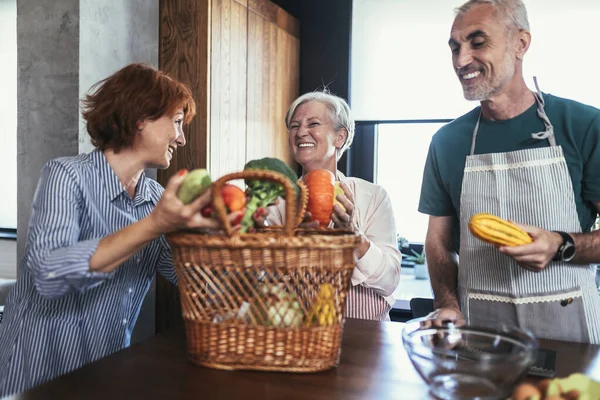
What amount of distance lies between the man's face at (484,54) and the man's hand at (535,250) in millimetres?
533

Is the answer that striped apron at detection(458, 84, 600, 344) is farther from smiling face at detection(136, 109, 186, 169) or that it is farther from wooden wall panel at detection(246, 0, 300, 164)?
wooden wall panel at detection(246, 0, 300, 164)

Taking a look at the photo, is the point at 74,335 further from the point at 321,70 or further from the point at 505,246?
the point at 321,70

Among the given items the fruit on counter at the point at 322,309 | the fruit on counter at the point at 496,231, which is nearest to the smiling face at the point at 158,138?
the fruit on counter at the point at 322,309

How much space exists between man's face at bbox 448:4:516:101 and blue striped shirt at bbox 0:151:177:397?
3.61 feet

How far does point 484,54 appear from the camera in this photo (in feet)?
6.19

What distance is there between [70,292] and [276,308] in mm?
603

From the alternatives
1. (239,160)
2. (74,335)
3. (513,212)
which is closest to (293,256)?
(74,335)

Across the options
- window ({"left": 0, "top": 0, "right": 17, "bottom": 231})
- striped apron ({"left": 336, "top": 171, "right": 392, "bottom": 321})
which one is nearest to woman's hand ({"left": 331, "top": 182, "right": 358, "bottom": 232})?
striped apron ({"left": 336, "top": 171, "right": 392, "bottom": 321})

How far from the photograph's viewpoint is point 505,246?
1485 millimetres

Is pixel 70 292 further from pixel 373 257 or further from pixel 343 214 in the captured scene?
pixel 373 257

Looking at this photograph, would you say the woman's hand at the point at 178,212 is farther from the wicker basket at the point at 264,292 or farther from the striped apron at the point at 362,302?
the striped apron at the point at 362,302

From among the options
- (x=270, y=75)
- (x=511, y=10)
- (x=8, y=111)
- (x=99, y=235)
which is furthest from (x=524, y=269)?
(x=8, y=111)

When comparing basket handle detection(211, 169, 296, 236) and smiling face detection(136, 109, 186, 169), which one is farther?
smiling face detection(136, 109, 186, 169)

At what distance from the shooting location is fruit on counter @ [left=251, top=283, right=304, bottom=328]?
117cm
